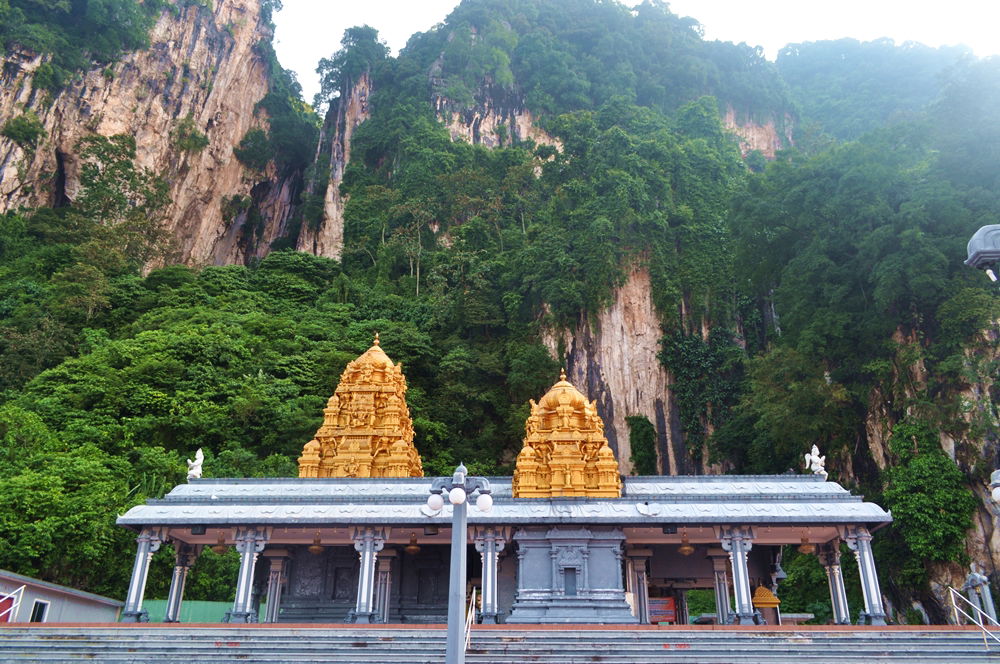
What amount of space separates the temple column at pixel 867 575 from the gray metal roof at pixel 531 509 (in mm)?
397

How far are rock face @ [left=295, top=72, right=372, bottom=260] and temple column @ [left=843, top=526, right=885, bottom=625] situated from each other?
43637 millimetres

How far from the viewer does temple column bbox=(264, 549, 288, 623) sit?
813 inches

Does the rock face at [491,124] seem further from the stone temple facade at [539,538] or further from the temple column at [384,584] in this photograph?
the temple column at [384,584]

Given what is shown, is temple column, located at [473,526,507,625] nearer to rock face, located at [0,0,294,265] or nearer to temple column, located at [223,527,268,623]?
temple column, located at [223,527,268,623]

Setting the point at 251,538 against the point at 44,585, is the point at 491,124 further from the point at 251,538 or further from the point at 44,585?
the point at 44,585

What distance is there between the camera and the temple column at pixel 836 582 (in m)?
18.8

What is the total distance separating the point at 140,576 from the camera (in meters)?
18.1

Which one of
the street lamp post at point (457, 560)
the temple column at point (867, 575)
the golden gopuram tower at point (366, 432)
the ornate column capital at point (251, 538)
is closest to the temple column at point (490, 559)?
the ornate column capital at point (251, 538)

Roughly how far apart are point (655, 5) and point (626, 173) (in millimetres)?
35588

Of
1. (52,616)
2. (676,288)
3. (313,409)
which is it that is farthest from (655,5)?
(52,616)

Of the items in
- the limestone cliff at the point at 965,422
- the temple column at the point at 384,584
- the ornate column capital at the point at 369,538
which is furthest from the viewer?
the limestone cliff at the point at 965,422

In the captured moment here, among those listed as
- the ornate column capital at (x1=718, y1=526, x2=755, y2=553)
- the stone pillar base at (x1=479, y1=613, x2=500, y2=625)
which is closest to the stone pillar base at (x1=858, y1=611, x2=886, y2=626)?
the ornate column capital at (x1=718, y1=526, x2=755, y2=553)

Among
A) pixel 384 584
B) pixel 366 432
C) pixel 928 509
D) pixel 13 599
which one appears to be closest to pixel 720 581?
pixel 928 509

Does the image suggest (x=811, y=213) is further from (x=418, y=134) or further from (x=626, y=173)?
(x=418, y=134)
